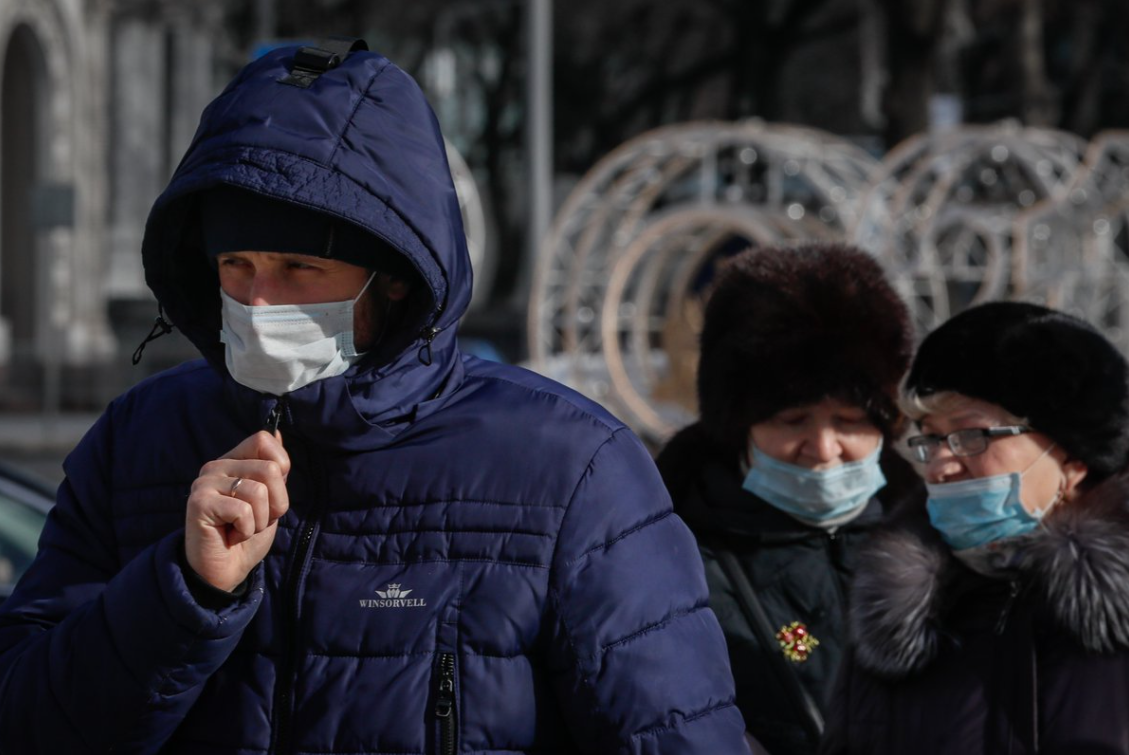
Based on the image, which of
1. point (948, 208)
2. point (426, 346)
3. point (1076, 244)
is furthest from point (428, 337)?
point (948, 208)

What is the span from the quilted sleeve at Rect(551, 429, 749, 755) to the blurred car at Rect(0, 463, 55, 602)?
3286 millimetres

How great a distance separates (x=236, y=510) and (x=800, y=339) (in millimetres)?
1830

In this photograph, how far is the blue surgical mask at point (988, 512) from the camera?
2.74 metres

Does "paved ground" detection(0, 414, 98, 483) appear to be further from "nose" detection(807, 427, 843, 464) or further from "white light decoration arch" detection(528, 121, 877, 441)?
"nose" detection(807, 427, 843, 464)

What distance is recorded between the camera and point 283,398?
84.0 inches

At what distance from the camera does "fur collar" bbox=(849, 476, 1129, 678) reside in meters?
2.51

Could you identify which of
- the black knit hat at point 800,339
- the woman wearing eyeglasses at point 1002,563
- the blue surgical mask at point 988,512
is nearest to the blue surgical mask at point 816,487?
the black knit hat at point 800,339

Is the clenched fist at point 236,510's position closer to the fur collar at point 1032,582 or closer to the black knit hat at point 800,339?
the fur collar at point 1032,582

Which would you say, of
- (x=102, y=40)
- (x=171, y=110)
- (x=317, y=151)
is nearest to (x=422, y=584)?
(x=317, y=151)

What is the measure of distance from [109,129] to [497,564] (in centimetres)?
3035

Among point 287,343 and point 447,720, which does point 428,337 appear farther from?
point 447,720

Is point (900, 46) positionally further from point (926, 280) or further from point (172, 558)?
point (172, 558)

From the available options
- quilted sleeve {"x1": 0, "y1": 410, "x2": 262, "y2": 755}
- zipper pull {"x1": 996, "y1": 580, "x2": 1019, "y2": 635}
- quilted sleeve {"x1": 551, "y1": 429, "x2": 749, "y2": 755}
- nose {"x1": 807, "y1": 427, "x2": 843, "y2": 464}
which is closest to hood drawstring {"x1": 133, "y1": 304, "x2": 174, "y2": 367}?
quilted sleeve {"x1": 0, "y1": 410, "x2": 262, "y2": 755}

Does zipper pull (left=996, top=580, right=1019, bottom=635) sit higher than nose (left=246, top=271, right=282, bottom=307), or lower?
lower
